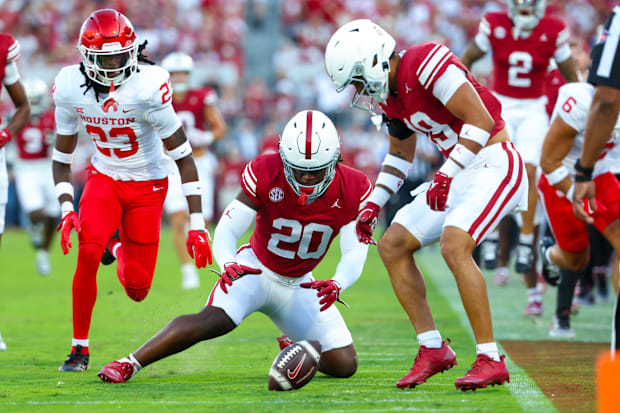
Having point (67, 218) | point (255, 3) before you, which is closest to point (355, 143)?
point (255, 3)

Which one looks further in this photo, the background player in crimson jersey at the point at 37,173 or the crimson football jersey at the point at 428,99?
the background player in crimson jersey at the point at 37,173

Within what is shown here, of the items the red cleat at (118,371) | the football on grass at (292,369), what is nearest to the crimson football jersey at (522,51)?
the football on grass at (292,369)

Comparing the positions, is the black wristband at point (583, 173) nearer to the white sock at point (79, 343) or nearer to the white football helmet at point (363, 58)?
the white football helmet at point (363, 58)

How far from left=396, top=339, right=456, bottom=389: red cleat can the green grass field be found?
53 millimetres

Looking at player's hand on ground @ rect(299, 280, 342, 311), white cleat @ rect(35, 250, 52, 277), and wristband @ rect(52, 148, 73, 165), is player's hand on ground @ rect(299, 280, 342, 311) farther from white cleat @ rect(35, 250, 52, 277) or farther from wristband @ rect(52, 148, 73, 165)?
white cleat @ rect(35, 250, 52, 277)

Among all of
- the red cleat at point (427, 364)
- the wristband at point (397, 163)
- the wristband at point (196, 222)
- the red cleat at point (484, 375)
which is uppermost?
the wristband at point (397, 163)

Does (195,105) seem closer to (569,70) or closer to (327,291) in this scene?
(569,70)

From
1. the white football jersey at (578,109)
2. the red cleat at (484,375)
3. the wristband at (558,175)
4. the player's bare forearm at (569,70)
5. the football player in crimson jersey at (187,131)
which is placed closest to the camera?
the red cleat at (484,375)

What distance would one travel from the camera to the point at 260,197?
14.7 feet

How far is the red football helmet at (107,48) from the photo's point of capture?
15.9 ft

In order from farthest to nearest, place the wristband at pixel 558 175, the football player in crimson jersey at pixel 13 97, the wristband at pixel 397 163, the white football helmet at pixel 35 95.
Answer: the white football helmet at pixel 35 95 → the football player in crimson jersey at pixel 13 97 → the wristband at pixel 558 175 → the wristband at pixel 397 163

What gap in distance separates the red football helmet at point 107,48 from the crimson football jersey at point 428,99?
Result: 144 centimetres

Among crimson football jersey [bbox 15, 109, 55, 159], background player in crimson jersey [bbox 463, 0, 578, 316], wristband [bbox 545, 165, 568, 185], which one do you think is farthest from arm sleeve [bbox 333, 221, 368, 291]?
crimson football jersey [bbox 15, 109, 55, 159]

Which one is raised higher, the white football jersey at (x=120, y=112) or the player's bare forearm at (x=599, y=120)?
the player's bare forearm at (x=599, y=120)
